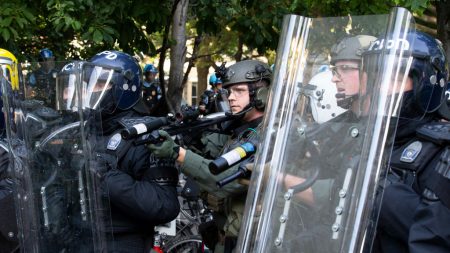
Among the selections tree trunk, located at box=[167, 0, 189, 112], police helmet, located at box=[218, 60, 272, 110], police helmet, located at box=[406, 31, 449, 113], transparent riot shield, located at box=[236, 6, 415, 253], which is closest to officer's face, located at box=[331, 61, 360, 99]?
transparent riot shield, located at box=[236, 6, 415, 253]

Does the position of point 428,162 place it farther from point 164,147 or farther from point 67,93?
point 67,93

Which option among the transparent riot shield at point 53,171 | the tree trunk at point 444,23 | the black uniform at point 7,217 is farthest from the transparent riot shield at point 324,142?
the tree trunk at point 444,23

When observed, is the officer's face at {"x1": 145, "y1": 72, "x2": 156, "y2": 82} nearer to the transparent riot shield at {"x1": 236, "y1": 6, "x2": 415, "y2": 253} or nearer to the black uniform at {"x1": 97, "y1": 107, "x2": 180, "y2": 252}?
the black uniform at {"x1": 97, "y1": 107, "x2": 180, "y2": 252}

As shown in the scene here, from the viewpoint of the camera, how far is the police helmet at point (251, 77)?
13.6 ft

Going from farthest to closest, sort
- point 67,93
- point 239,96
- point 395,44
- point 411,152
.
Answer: point 239,96, point 67,93, point 411,152, point 395,44

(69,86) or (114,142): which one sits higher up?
(69,86)

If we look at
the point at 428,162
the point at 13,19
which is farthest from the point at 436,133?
the point at 13,19

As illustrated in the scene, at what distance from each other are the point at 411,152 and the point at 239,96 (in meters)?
1.77

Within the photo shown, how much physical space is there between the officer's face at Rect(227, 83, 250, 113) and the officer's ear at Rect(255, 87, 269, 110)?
80 millimetres

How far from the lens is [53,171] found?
10.1 feet

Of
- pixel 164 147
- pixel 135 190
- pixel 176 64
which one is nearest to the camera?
pixel 164 147

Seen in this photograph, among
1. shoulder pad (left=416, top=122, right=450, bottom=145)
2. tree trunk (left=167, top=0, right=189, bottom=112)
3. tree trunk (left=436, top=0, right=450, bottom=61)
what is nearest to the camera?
shoulder pad (left=416, top=122, right=450, bottom=145)

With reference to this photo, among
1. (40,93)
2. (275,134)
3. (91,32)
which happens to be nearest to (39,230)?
(40,93)

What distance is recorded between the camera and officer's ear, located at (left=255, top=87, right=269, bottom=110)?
4.03 m
